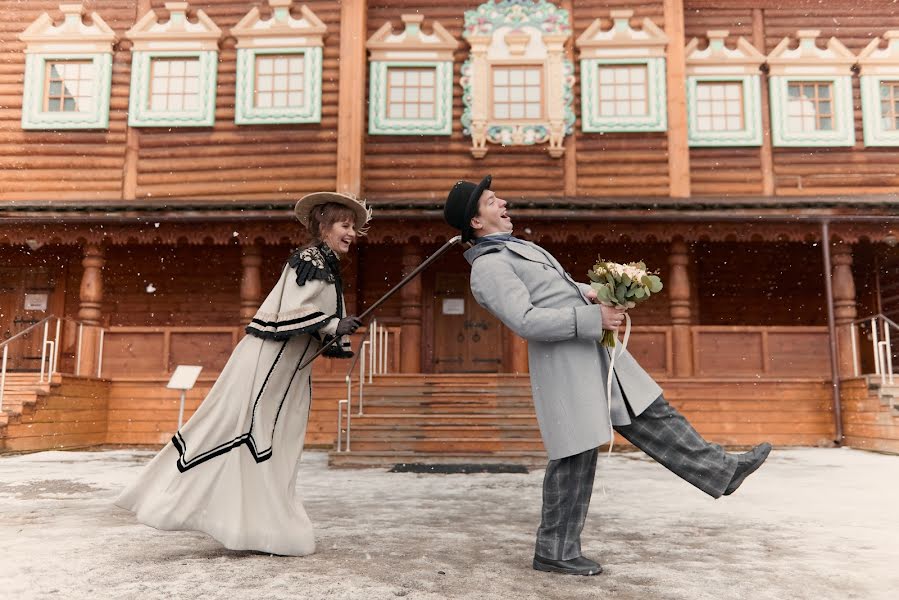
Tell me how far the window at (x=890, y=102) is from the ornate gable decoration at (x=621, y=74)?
4.30m

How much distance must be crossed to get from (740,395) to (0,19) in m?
15.1

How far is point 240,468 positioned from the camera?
3.09 metres

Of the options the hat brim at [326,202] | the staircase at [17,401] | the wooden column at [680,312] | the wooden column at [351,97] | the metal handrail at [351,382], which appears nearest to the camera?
the hat brim at [326,202]

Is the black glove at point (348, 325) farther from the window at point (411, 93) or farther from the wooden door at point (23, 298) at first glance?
the wooden door at point (23, 298)

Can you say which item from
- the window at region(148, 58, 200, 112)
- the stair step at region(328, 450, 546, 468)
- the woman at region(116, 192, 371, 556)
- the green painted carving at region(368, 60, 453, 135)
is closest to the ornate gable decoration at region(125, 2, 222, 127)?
the window at region(148, 58, 200, 112)

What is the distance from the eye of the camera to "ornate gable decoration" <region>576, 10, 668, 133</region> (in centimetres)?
1206

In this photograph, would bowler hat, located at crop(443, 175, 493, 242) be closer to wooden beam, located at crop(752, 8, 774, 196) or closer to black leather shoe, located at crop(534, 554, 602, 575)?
black leather shoe, located at crop(534, 554, 602, 575)

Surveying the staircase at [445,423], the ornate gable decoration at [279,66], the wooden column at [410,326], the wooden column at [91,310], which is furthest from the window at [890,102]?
the wooden column at [91,310]

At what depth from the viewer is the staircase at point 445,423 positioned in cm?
770

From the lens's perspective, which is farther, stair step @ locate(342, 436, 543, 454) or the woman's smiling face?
stair step @ locate(342, 436, 543, 454)

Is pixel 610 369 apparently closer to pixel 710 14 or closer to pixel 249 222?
pixel 249 222

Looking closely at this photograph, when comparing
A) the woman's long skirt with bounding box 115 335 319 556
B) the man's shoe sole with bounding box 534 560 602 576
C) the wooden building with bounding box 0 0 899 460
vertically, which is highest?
the wooden building with bounding box 0 0 899 460

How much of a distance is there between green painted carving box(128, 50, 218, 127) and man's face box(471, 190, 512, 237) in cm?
1062

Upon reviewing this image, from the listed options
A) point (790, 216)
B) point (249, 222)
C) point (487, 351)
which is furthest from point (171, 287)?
point (790, 216)
